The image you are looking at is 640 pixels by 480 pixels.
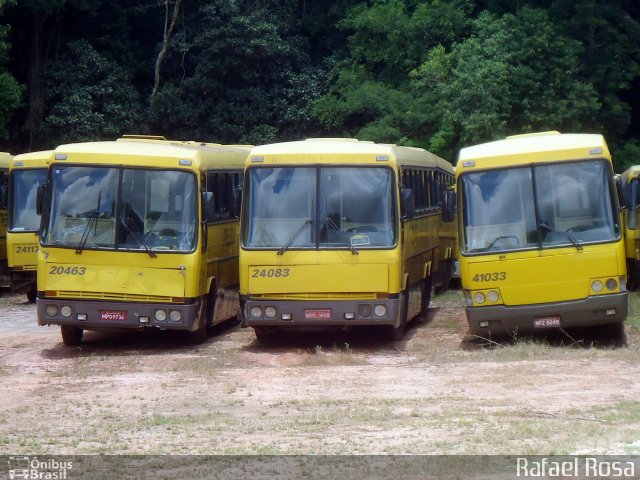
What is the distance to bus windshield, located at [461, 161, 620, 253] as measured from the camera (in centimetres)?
1614

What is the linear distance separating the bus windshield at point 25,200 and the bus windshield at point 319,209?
9.65 meters

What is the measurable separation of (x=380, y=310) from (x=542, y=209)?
2.58 metres

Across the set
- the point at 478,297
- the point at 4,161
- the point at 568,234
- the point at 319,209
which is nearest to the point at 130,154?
the point at 319,209

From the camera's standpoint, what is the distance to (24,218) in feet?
83.1

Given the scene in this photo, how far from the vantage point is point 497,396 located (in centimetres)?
1266

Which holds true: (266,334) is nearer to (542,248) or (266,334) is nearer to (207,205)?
(207,205)

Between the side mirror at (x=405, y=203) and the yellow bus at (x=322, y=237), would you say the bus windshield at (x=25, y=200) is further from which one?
the side mirror at (x=405, y=203)

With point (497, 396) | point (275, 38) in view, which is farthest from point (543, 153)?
point (275, 38)

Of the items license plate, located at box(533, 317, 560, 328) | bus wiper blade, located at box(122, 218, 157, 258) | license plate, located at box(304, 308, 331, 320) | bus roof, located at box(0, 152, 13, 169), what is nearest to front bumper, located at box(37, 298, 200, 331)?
bus wiper blade, located at box(122, 218, 157, 258)

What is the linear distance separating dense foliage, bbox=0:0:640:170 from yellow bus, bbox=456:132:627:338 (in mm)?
19621

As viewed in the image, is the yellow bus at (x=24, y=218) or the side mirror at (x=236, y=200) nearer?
the side mirror at (x=236, y=200)

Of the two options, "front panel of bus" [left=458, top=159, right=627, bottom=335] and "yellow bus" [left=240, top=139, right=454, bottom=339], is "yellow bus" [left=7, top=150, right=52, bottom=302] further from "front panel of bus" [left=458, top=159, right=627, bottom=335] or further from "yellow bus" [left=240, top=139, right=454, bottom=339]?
"front panel of bus" [left=458, top=159, right=627, bottom=335]

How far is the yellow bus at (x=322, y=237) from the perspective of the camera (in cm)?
1666

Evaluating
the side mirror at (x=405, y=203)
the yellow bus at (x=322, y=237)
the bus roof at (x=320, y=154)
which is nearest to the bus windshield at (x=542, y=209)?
the side mirror at (x=405, y=203)
